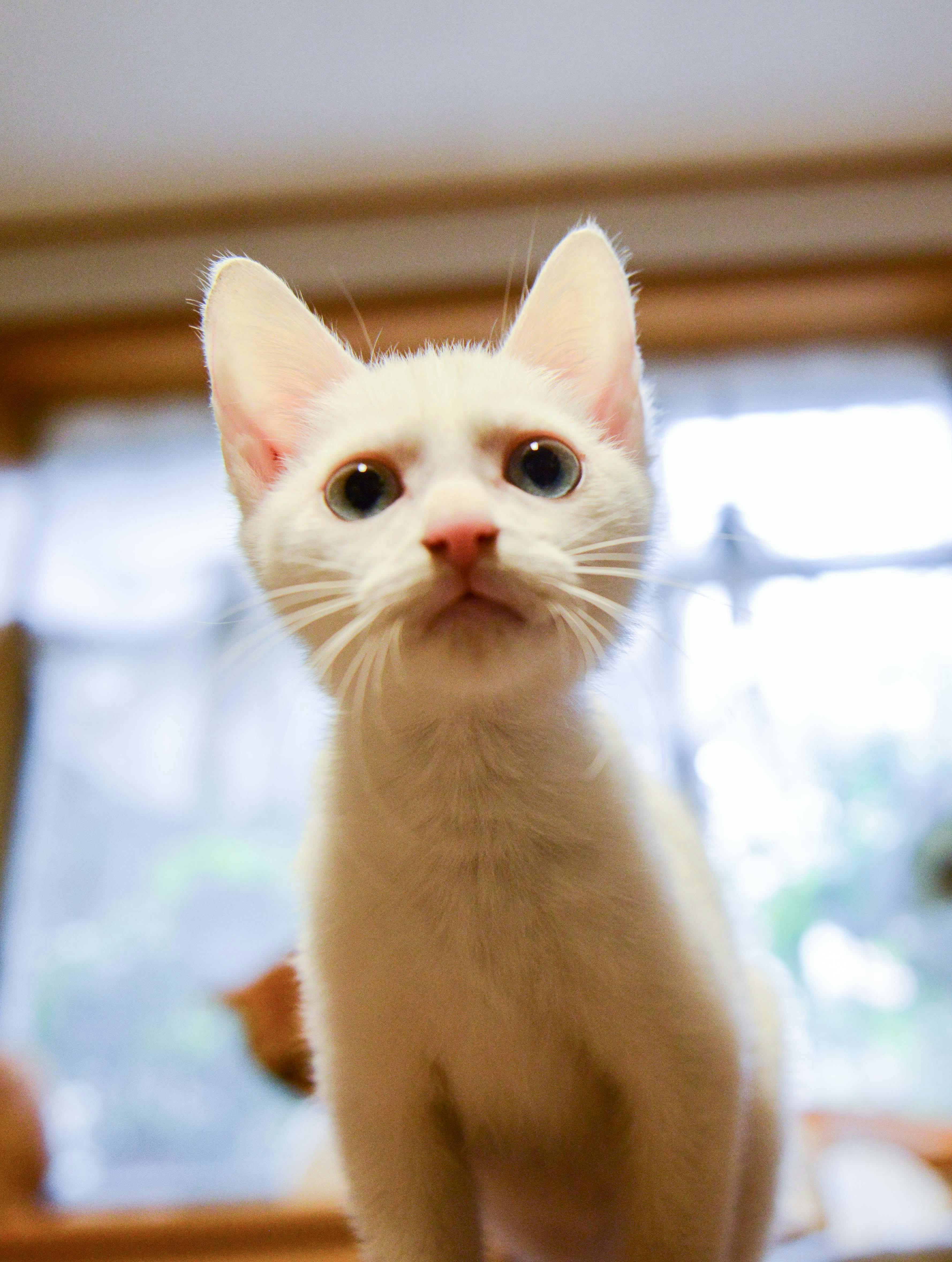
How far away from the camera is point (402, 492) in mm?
526

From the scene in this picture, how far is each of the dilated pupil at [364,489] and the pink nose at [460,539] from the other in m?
0.09

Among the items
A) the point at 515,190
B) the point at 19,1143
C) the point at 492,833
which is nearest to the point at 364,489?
the point at 492,833

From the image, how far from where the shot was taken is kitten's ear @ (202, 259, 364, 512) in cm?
55

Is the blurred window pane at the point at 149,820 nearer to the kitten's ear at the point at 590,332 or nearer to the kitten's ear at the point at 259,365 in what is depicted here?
the kitten's ear at the point at 259,365

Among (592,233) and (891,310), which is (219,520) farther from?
(891,310)

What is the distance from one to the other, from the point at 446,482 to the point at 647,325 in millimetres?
282

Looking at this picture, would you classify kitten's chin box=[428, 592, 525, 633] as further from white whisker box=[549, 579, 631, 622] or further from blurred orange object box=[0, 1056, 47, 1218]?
blurred orange object box=[0, 1056, 47, 1218]

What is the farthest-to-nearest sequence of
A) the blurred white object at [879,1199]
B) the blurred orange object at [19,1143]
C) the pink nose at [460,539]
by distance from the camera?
the blurred orange object at [19,1143], the blurred white object at [879,1199], the pink nose at [460,539]

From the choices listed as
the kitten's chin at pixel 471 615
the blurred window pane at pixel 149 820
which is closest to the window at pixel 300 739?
the blurred window pane at pixel 149 820

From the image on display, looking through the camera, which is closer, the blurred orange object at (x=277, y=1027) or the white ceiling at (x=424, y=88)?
the white ceiling at (x=424, y=88)

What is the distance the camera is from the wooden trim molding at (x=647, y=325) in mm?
625

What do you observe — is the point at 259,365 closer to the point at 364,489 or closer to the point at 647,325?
the point at 364,489

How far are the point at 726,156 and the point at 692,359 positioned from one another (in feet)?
0.59

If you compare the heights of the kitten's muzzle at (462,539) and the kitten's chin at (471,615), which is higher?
the kitten's muzzle at (462,539)
